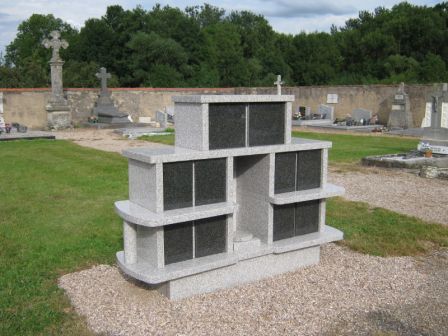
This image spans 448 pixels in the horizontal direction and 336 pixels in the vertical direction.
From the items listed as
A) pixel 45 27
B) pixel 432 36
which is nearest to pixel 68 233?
pixel 432 36

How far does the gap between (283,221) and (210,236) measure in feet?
3.21

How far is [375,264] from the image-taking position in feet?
18.9

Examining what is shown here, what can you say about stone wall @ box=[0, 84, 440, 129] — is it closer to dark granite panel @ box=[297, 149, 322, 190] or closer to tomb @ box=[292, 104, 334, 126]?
tomb @ box=[292, 104, 334, 126]

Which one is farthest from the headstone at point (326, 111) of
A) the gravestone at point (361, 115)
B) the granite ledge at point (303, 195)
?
the granite ledge at point (303, 195)

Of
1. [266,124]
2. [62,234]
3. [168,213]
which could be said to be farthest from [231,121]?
[62,234]

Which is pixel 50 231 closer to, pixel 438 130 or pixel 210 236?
pixel 210 236

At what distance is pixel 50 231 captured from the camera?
7.02 m

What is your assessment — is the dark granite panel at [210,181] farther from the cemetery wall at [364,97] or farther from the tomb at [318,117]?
the cemetery wall at [364,97]

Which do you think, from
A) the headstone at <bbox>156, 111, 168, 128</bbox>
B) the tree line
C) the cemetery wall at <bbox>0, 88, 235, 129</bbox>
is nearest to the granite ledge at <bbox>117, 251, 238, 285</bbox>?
the headstone at <bbox>156, 111, 168, 128</bbox>

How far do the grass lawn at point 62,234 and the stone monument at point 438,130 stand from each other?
19.4ft

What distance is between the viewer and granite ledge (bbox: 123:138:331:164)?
464cm

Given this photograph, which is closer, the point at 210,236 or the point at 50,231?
the point at 210,236

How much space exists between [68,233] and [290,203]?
11.0 ft

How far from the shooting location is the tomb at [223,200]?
15.6ft
